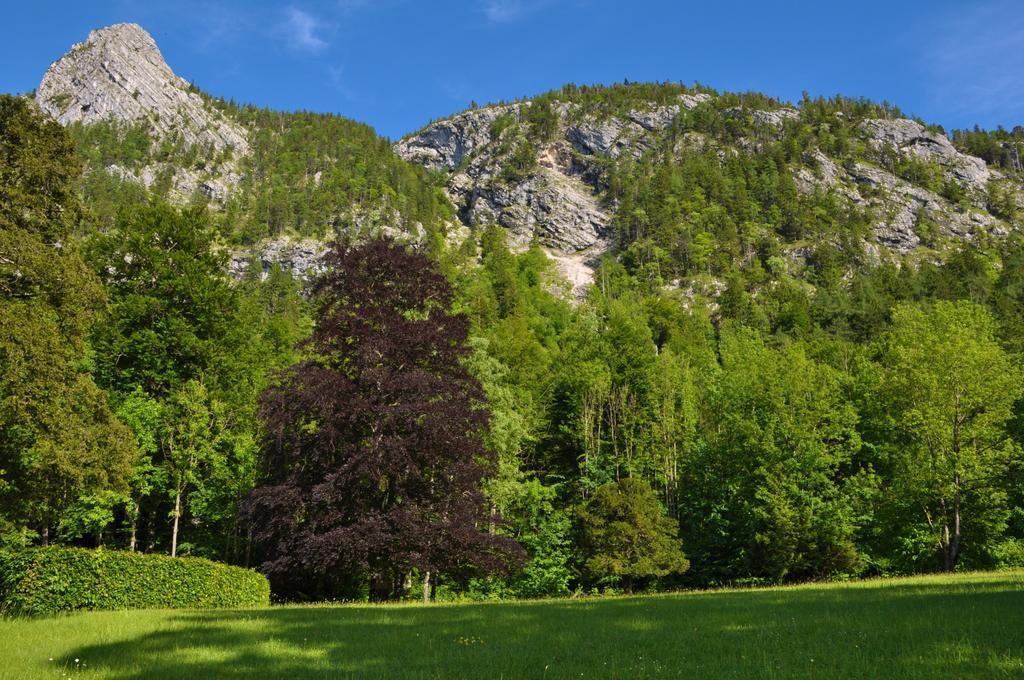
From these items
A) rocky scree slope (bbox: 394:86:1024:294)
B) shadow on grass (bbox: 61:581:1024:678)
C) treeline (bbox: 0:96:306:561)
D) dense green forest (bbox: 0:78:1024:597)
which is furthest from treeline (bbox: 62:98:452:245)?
shadow on grass (bbox: 61:581:1024:678)

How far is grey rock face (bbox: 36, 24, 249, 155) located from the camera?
597 ft

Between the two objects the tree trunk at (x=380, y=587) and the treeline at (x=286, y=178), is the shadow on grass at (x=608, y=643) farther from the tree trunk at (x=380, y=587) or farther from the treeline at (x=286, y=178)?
the treeline at (x=286, y=178)

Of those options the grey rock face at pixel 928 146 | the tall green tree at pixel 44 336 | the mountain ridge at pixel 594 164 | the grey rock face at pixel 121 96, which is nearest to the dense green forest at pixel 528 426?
the tall green tree at pixel 44 336

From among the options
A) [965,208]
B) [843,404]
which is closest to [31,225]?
[843,404]

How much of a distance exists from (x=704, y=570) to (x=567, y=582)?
805 centimetres

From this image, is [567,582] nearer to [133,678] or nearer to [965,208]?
[133,678]

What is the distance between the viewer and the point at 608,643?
993cm

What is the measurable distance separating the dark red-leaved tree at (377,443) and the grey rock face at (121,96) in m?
178

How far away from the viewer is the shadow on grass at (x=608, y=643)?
7.89 metres

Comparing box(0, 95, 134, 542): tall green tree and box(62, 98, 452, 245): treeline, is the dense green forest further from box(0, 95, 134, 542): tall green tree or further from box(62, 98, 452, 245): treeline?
box(62, 98, 452, 245): treeline

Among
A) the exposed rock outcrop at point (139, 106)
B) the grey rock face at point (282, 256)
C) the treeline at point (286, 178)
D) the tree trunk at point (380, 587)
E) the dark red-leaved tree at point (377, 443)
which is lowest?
the tree trunk at point (380, 587)

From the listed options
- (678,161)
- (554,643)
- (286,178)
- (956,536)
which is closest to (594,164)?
(678,161)

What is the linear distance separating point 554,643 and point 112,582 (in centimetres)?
1302

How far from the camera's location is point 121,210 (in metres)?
30.1
